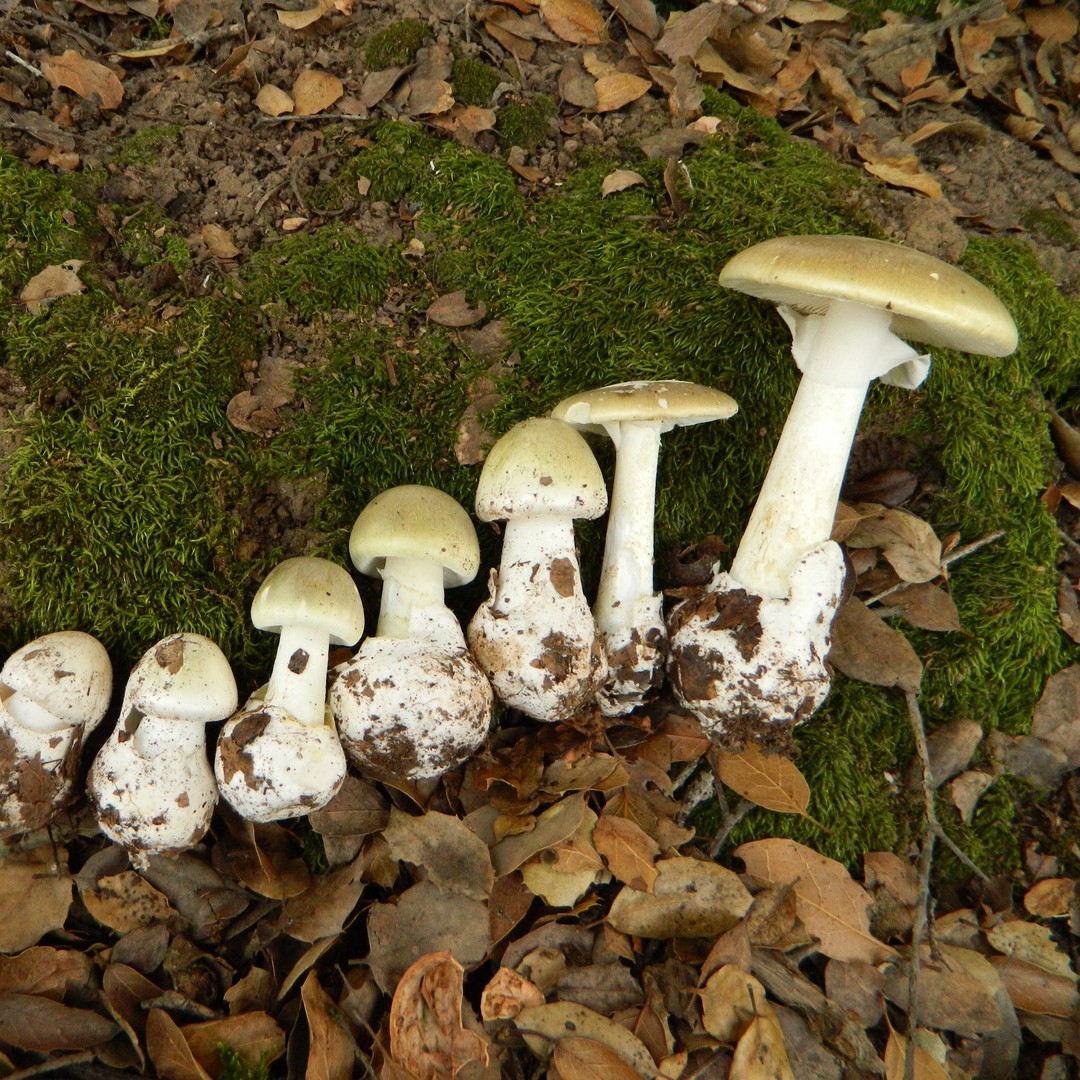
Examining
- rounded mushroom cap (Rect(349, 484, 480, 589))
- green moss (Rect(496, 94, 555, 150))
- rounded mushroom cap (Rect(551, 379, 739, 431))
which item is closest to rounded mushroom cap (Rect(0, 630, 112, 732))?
rounded mushroom cap (Rect(349, 484, 480, 589))

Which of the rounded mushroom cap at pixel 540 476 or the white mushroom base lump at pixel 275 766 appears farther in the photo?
the rounded mushroom cap at pixel 540 476

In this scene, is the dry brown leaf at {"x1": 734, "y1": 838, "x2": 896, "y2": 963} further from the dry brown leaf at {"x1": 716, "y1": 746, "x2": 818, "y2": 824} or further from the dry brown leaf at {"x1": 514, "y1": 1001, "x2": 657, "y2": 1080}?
the dry brown leaf at {"x1": 514, "y1": 1001, "x2": 657, "y2": 1080}

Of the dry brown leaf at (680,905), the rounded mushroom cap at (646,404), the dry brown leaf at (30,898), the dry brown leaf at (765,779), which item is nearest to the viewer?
the dry brown leaf at (30,898)

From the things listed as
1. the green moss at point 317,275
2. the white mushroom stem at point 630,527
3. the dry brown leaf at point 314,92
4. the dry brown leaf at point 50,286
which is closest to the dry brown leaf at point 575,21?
the dry brown leaf at point 314,92

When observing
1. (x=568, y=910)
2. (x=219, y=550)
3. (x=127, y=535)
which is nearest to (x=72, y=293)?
(x=127, y=535)

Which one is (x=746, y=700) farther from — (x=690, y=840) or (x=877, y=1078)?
(x=877, y=1078)

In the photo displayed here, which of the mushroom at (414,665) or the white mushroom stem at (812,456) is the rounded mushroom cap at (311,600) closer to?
the mushroom at (414,665)
